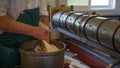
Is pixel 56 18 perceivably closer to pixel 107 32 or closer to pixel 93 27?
pixel 93 27

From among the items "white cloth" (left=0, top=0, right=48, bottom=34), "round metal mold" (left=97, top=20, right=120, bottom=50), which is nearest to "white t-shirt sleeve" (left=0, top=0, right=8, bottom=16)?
"white cloth" (left=0, top=0, right=48, bottom=34)

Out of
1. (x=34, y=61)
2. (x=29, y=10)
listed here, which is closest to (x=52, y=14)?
(x=29, y=10)

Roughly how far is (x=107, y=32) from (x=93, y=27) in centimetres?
25

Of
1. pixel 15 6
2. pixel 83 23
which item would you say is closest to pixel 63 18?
pixel 83 23

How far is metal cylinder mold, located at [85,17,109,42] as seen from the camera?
189cm

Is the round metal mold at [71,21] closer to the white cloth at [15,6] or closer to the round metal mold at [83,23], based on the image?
the round metal mold at [83,23]

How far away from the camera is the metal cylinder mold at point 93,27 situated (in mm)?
1894

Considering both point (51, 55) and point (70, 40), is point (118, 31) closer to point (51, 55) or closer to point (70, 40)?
point (51, 55)

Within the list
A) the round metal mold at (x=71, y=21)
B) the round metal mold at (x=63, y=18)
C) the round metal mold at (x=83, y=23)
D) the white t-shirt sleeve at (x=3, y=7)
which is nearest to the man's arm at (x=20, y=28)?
the white t-shirt sleeve at (x=3, y=7)

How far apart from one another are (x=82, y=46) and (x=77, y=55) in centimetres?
31

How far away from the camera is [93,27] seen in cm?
194

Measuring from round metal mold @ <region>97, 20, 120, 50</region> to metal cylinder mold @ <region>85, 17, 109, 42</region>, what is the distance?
6 cm

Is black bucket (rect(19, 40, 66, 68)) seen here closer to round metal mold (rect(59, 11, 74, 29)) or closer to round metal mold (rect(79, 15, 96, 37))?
round metal mold (rect(79, 15, 96, 37))

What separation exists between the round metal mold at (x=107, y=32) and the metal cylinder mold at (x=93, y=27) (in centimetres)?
6
